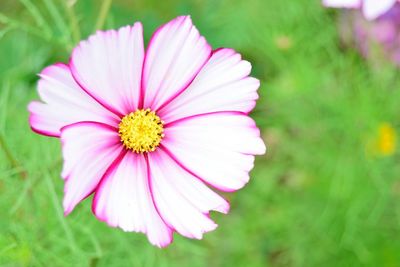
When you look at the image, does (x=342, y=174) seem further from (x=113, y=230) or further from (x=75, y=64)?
(x=75, y=64)

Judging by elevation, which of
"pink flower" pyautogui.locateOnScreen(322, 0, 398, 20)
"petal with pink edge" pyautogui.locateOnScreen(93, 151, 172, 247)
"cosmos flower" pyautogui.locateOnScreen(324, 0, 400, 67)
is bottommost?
"petal with pink edge" pyautogui.locateOnScreen(93, 151, 172, 247)

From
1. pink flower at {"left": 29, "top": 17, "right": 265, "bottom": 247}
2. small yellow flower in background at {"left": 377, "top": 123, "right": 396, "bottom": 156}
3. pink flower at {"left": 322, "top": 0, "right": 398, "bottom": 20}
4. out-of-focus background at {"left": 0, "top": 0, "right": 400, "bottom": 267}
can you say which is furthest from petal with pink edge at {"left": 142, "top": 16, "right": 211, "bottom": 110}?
small yellow flower in background at {"left": 377, "top": 123, "right": 396, "bottom": 156}

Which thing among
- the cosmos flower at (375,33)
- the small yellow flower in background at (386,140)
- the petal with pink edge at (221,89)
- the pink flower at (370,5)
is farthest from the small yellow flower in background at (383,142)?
the petal with pink edge at (221,89)

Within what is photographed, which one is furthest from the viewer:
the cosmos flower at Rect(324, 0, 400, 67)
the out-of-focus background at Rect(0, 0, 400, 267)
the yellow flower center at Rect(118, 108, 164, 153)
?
the out-of-focus background at Rect(0, 0, 400, 267)

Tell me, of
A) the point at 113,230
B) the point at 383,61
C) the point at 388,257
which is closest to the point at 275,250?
the point at 388,257

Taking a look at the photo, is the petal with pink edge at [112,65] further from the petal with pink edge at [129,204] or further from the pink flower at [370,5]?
the pink flower at [370,5]

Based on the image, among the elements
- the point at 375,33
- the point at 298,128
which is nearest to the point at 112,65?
the point at 375,33

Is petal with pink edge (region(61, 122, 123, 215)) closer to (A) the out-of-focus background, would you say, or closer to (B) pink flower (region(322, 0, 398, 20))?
(B) pink flower (region(322, 0, 398, 20))
